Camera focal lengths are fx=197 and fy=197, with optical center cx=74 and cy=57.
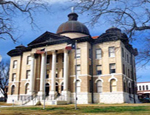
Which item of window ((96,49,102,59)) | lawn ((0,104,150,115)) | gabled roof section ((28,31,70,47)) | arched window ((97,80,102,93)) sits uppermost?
gabled roof section ((28,31,70,47))

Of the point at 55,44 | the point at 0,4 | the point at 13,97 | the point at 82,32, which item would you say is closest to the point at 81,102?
the point at 55,44

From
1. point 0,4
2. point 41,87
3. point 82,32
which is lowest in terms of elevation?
point 41,87

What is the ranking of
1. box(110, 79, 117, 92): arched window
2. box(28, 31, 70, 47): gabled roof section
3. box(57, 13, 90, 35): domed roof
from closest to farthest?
box(110, 79, 117, 92): arched window, box(28, 31, 70, 47): gabled roof section, box(57, 13, 90, 35): domed roof

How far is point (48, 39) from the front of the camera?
133 ft

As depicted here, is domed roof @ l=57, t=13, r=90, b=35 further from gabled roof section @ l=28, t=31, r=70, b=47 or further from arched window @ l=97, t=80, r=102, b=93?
arched window @ l=97, t=80, r=102, b=93

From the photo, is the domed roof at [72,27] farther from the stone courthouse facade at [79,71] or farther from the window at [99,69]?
the window at [99,69]

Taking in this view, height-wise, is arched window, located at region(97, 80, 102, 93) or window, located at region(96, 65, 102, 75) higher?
window, located at region(96, 65, 102, 75)

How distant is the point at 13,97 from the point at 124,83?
2578 cm

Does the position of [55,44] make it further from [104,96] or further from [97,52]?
[104,96]

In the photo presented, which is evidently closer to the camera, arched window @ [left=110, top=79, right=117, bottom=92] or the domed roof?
arched window @ [left=110, top=79, right=117, bottom=92]

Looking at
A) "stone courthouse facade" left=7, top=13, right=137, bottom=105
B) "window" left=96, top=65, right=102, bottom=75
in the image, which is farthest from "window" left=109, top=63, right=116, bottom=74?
"window" left=96, top=65, right=102, bottom=75

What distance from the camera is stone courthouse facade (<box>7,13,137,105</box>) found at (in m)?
35.6

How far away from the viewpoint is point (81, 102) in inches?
1401

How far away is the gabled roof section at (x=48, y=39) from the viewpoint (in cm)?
3856
